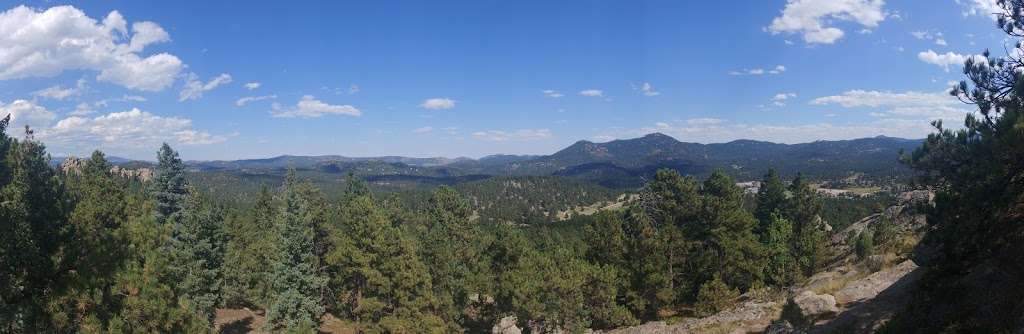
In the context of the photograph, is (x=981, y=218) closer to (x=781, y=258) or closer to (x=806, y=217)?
(x=781, y=258)

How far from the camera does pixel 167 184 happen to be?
3422 cm

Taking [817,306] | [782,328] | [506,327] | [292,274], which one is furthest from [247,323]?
[817,306]

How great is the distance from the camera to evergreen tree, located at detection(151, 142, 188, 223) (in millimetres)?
33906

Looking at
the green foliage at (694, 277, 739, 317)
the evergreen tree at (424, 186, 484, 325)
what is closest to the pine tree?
the evergreen tree at (424, 186, 484, 325)

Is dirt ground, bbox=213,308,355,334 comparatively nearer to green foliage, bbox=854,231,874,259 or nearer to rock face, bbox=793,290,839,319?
rock face, bbox=793,290,839,319

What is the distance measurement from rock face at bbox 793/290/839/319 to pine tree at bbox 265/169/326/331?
2500 cm

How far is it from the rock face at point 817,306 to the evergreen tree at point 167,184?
3700 cm

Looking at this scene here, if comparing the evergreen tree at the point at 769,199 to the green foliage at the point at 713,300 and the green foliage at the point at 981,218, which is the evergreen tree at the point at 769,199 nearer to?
the green foliage at the point at 713,300

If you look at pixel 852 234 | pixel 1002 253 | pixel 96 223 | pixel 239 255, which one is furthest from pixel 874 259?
pixel 239 255

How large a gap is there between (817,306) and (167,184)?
38.6 metres

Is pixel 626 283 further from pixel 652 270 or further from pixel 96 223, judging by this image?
→ pixel 96 223

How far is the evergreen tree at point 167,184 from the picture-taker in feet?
111

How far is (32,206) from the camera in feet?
34.6

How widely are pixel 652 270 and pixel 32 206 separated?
2907 cm
